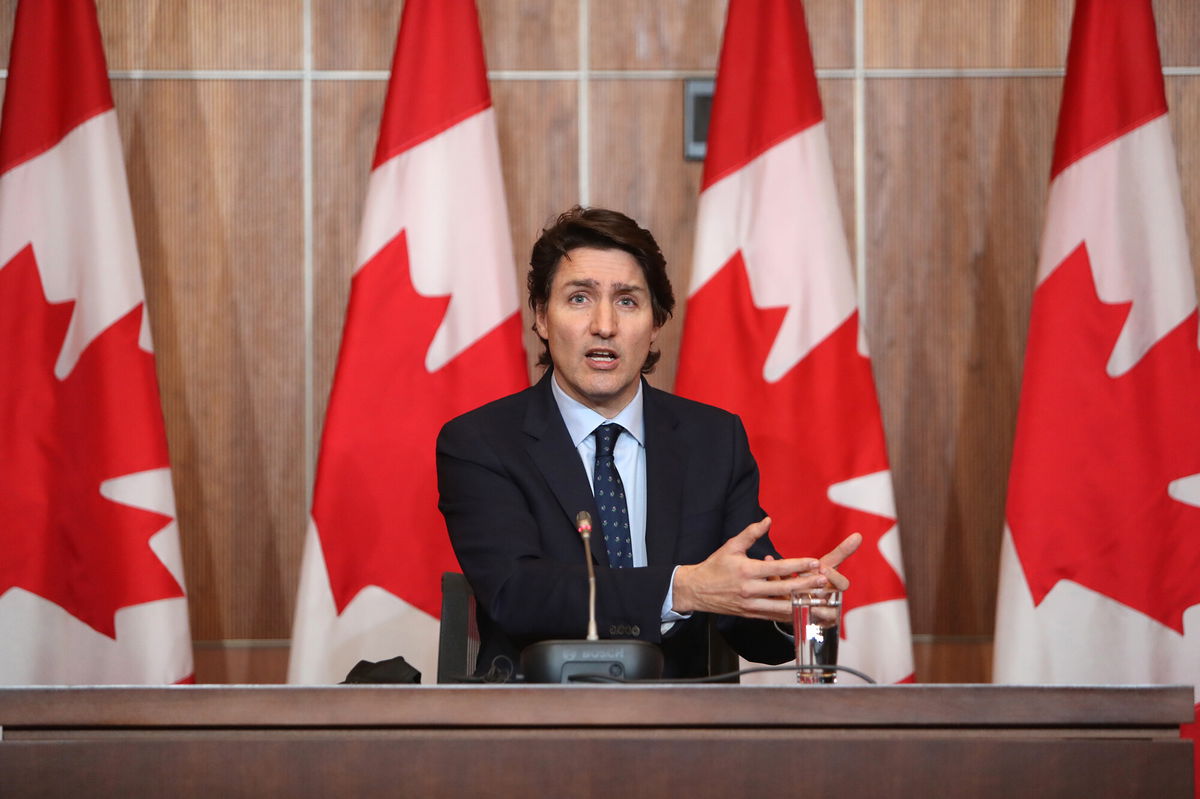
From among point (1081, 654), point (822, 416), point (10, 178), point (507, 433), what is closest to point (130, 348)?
point (10, 178)

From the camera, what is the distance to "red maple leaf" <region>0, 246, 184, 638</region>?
290 cm

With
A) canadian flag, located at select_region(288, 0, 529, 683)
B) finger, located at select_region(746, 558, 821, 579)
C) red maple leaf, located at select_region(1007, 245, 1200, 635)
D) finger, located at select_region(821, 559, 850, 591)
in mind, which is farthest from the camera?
canadian flag, located at select_region(288, 0, 529, 683)

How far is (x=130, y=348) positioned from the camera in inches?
120

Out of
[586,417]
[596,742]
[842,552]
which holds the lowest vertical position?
[596,742]

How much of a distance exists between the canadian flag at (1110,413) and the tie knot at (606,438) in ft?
4.08

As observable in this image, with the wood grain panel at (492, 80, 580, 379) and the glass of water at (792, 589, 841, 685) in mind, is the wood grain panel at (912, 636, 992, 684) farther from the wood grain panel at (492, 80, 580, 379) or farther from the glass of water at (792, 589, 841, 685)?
the glass of water at (792, 589, 841, 685)

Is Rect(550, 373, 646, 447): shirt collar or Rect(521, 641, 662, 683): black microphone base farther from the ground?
Rect(550, 373, 646, 447): shirt collar

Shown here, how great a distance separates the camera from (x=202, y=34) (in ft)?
→ 11.3

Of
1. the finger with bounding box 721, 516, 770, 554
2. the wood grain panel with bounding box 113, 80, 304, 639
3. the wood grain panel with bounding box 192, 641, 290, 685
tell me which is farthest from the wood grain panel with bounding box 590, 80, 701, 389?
the finger with bounding box 721, 516, 770, 554

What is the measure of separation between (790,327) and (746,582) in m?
1.54

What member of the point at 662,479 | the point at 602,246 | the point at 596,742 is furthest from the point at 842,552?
the point at 602,246

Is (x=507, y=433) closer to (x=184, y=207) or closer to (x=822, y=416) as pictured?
(x=822, y=416)

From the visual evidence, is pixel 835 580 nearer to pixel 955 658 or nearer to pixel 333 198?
pixel 955 658

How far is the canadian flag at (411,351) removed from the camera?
2977 mm
